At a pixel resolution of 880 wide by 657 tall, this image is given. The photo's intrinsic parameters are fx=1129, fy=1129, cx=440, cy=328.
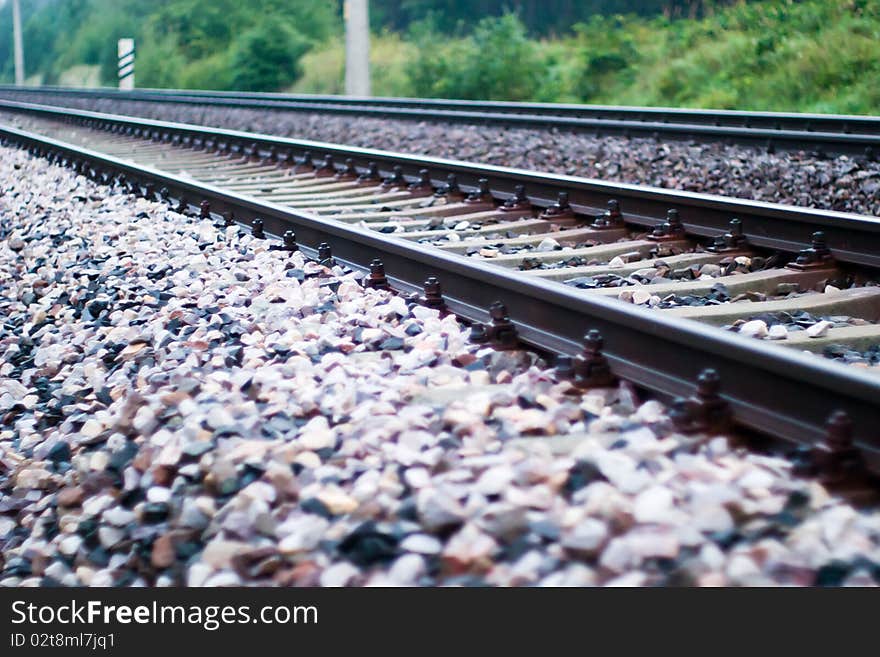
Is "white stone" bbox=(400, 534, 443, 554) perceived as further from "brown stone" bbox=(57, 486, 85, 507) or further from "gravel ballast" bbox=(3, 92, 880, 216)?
"gravel ballast" bbox=(3, 92, 880, 216)

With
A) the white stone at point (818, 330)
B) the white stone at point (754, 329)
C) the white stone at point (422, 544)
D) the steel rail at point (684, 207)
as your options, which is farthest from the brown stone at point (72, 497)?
the steel rail at point (684, 207)

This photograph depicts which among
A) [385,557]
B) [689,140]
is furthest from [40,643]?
[689,140]

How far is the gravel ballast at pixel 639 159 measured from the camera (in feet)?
24.6

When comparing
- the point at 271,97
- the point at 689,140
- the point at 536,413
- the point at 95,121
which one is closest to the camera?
the point at 536,413

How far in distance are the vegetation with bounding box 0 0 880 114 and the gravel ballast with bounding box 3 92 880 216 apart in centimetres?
486

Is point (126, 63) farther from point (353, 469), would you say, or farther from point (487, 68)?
point (353, 469)

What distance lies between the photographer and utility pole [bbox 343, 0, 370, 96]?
18.3 metres

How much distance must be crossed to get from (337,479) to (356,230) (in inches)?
99.1

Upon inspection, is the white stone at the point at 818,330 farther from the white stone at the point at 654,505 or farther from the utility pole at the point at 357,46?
the utility pole at the point at 357,46

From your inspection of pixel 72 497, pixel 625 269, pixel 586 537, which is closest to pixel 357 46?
pixel 625 269

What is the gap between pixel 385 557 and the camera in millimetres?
2482

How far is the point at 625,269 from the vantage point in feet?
15.6

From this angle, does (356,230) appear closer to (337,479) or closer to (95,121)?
(337,479)

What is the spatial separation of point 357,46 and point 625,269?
47.7 ft
